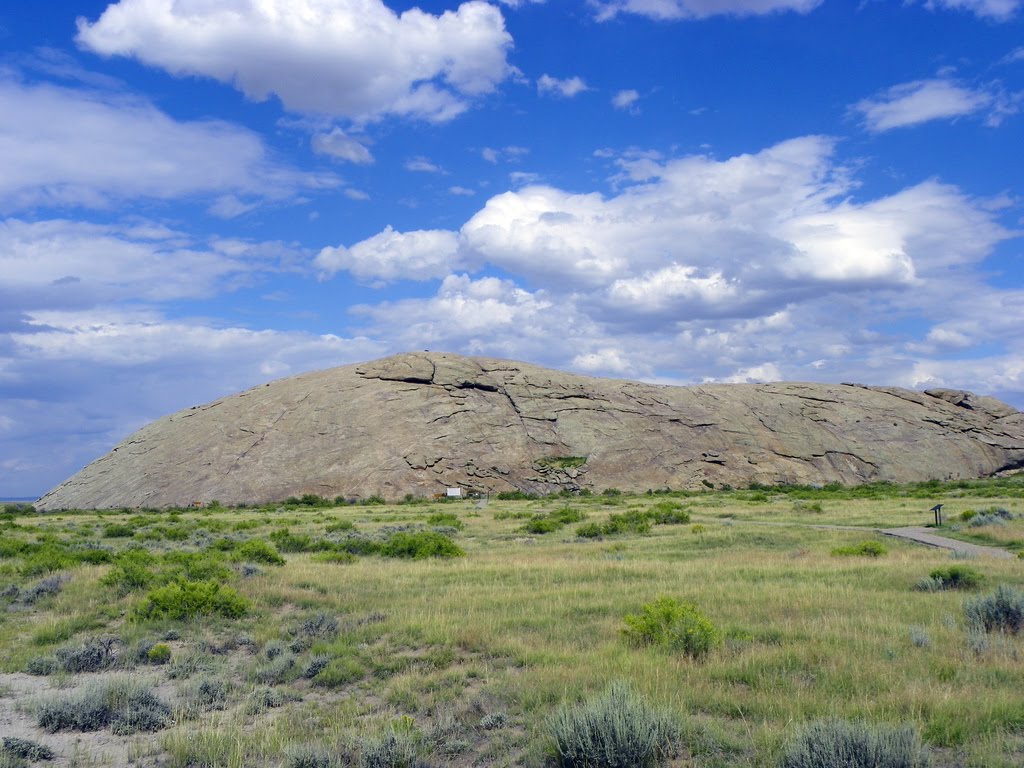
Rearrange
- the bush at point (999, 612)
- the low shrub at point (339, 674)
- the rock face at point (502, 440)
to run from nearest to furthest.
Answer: the low shrub at point (339, 674) < the bush at point (999, 612) < the rock face at point (502, 440)

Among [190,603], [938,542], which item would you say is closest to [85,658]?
[190,603]

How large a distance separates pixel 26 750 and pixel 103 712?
3.57 feet

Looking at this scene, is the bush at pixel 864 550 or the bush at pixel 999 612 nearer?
the bush at pixel 999 612

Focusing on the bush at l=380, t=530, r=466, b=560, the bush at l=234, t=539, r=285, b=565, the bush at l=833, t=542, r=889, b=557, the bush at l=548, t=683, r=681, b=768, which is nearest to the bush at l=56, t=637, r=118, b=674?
the bush at l=548, t=683, r=681, b=768

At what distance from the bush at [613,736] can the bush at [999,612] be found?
20.3 ft

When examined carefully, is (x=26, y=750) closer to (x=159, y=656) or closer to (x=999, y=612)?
(x=159, y=656)

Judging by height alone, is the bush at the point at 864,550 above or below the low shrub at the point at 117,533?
below

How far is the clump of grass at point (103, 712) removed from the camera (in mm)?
8352

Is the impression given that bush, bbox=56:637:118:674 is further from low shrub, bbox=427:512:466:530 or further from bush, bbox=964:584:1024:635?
low shrub, bbox=427:512:466:530

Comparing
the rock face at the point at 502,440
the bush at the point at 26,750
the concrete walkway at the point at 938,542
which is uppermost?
the rock face at the point at 502,440

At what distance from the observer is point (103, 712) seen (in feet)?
28.1

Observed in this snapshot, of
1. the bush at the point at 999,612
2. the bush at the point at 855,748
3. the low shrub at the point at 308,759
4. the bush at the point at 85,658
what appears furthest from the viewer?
the bush at the point at 85,658

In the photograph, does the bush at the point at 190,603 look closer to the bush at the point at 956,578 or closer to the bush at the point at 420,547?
the bush at the point at 420,547

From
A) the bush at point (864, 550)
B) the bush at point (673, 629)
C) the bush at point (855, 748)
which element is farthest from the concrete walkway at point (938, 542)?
the bush at point (855, 748)
